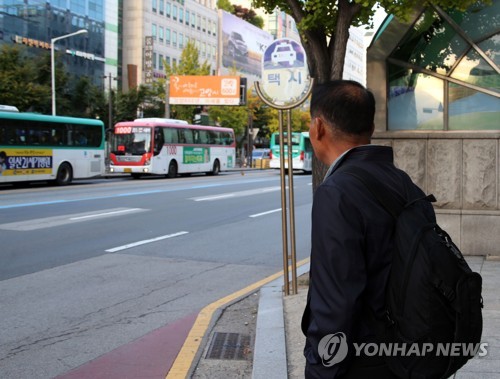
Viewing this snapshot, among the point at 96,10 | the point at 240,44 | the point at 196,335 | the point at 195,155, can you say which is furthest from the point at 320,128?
the point at 240,44

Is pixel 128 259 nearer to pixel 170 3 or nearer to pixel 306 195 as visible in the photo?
pixel 306 195

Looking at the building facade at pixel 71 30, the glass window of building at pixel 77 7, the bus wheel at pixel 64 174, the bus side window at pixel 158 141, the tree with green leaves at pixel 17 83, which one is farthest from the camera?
the glass window of building at pixel 77 7

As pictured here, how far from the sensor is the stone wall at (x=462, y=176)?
840cm

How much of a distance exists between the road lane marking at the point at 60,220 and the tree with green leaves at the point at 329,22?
22.7ft

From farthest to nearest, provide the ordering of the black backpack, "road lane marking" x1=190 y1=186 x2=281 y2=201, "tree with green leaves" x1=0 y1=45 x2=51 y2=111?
1. "tree with green leaves" x1=0 y1=45 x2=51 y2=111
2. "road lane marking" x1=190 y1=186 x2=281 y2=201
3. the black backpack

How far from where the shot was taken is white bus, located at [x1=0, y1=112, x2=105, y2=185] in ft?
72.4

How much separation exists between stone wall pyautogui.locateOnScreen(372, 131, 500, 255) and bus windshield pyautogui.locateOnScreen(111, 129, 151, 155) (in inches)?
939

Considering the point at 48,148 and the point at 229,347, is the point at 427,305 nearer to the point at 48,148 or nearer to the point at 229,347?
the point at 229,347

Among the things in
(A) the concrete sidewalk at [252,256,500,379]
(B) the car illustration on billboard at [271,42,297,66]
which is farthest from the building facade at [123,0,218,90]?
(A) the concrete sidewalk at [252,256,500,379]

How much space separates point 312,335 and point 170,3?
80253 millimetres

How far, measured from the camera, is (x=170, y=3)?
3054 inches

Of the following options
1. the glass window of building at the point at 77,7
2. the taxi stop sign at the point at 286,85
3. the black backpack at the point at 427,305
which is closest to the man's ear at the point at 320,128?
the black backpack at the point at 427,305

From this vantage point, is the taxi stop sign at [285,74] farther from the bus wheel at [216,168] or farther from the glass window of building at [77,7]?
the glass window of building at [77,7]

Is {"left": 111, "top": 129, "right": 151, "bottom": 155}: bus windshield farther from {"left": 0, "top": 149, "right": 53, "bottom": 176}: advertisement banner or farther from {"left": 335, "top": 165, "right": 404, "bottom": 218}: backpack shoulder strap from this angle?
{"left": 335, "top": 165, "right": 404, "bottom": 218}: backpack shoulder strap
